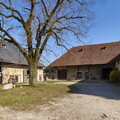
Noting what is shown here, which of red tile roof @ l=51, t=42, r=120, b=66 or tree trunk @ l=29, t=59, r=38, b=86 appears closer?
tree trunk @ l=29, t=59, r=38, b=86

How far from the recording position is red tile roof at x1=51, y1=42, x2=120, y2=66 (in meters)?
23.3

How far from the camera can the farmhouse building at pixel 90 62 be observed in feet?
75.8

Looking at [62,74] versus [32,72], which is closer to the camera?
[32,72]

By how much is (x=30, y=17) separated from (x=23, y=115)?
28.6ft

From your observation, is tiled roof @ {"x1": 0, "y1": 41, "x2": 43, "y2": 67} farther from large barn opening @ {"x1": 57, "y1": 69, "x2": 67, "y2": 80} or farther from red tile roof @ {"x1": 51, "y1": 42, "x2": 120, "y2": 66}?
large barn opening @ {"x1": 57, "y1": 69, "x2": 67, "y2": 80}

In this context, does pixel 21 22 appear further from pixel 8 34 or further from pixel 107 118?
pixel 107 118

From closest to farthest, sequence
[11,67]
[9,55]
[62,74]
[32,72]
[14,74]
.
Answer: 1. [32,72]
2. [11,67]
3. [14,74]
4. [9,55]
5. [62,74]

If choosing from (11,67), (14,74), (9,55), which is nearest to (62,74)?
(14,74)

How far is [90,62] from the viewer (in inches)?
925

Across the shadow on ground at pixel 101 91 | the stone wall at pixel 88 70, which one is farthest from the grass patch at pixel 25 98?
the stone wall at pixel 88 70

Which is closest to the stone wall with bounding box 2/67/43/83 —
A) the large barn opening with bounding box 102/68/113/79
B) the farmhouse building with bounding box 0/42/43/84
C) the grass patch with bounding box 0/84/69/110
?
the farmhouse building with bounding box 0/42/43/84

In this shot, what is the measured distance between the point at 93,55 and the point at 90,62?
197 centimetres

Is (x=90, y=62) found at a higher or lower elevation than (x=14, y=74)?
higher

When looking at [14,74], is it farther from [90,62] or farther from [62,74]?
[90,62]
